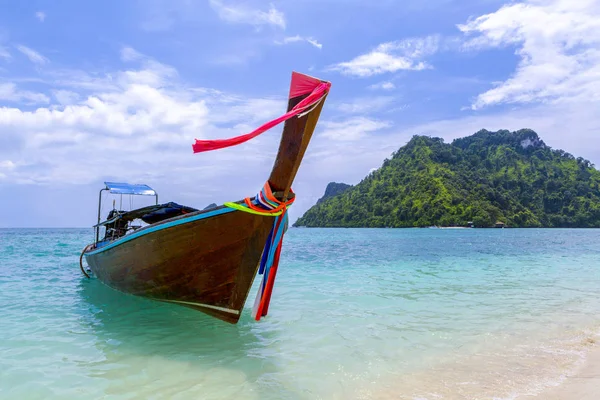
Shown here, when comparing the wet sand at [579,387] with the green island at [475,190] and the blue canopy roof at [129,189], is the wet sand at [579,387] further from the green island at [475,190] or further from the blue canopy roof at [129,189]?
the green island at [475,190]

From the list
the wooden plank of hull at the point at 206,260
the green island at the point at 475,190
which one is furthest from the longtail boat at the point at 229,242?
the green island at the point at 475,190

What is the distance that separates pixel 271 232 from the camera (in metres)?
5.02

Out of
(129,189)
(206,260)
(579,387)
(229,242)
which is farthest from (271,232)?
(129,189)

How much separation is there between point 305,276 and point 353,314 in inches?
224

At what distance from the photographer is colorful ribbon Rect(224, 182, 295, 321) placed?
474 centimetres

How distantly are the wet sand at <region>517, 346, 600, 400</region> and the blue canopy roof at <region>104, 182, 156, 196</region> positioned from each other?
9674mm

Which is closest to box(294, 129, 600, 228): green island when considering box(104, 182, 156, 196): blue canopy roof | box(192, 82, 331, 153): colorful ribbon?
box(104, 182, 156, 196): blue canopy roof

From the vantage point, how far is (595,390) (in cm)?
366

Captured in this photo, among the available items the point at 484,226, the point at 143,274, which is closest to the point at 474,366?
the point at 143,274

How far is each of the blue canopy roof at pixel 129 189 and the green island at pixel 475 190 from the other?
270ft

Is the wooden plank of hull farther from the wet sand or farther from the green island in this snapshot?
the green island

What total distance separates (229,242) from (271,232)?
2.00ft

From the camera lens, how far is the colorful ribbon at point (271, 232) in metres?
4.74

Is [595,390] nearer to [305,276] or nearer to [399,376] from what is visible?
[399,376]
